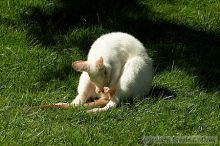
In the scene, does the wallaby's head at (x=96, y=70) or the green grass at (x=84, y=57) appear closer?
the green grass at (x=84, y=57)

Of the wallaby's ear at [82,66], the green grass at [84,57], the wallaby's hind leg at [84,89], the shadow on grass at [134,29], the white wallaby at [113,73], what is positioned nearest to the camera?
the green grass at [84,57]

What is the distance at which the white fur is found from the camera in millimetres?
7699

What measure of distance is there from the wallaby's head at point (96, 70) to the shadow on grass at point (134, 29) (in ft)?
4.72

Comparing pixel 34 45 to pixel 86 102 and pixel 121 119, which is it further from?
pixel 121 119

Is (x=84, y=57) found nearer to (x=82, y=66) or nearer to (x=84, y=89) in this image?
(x=84, y=89)

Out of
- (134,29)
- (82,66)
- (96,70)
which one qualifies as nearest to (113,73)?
(96,70)

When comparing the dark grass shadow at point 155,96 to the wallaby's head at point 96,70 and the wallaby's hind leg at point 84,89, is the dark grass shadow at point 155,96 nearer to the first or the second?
the wallaby's head at point 96,70

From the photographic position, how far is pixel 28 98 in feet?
25.6

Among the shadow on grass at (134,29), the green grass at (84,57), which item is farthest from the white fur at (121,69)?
the shadow on grass at (134,29)

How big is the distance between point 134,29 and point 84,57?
1179mm

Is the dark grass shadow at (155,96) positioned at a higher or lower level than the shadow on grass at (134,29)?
lower

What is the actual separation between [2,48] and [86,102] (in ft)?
5.61

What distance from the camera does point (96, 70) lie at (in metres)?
7.54

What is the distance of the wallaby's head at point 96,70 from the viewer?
7488mm
